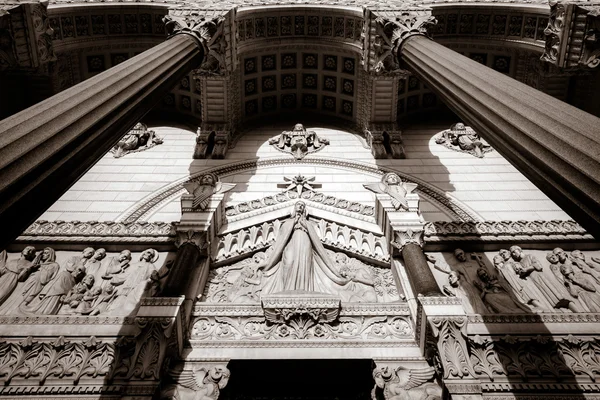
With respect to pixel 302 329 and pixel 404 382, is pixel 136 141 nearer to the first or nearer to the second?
pixel 302 329

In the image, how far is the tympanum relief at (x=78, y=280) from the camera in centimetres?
664

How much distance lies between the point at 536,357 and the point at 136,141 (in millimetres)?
12796

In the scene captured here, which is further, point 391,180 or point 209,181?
point 391,180

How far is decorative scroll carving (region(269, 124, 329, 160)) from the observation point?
12.7 metres

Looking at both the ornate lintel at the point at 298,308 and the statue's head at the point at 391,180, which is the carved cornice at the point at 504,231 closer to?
the statue's head at the point at 391,180

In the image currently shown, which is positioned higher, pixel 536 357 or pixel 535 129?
pixel 535 129

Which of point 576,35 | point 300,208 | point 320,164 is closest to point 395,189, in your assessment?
point 300,208

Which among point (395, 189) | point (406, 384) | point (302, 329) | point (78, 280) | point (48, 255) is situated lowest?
point (406, 384)

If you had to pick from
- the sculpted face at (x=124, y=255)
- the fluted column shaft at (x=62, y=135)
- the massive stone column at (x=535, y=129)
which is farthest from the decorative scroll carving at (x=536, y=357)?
the sculpted face at (x=124, y=255)

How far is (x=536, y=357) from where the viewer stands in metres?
5.73

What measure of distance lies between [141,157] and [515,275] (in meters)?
11.4

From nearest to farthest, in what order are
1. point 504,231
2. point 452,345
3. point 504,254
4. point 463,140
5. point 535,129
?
point 535,129, point 452,345, point 504,254, point 504,231, point 463,140

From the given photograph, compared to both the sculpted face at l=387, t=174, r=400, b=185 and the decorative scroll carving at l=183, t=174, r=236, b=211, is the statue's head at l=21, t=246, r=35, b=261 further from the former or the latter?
the sculpted face at l=387, t=174, r=400, b=185

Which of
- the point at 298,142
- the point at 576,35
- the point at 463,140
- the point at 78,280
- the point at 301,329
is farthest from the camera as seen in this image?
the point at 463,140
